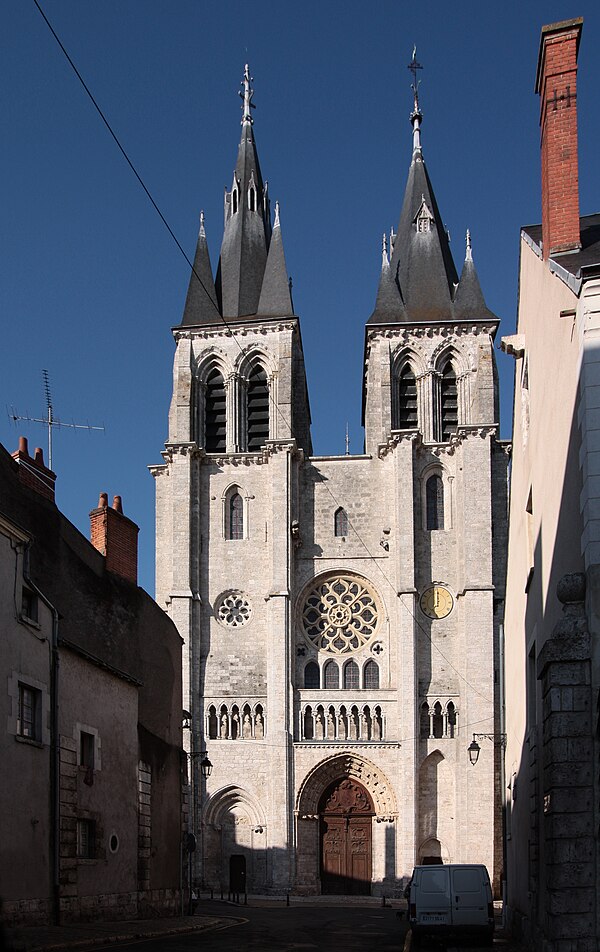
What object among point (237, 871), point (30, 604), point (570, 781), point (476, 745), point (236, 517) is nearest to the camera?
point (570, 781)

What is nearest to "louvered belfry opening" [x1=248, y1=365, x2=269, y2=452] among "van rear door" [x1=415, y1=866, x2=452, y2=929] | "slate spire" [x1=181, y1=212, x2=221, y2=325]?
"slate spire" [x1=181, y1=212, x2=221, y2=325]

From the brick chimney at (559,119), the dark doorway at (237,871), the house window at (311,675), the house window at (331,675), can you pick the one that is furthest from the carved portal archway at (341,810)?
the brick chimney at (559,119)

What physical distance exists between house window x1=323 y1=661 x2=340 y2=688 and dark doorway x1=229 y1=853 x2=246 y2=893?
6.01 meters

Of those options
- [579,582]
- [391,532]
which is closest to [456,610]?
[391,532]

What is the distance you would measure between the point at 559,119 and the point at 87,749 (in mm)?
10766

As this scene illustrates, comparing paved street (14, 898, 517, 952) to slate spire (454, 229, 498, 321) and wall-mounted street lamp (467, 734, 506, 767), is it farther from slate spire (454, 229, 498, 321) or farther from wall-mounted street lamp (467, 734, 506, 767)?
slate spire (454, 229, 498, 321)

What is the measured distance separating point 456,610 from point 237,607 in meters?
7.11

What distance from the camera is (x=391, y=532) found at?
4006 cm

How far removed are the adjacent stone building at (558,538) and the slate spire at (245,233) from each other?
24672mm

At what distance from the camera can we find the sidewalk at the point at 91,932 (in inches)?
518

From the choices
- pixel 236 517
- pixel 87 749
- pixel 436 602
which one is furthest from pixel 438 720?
pixel 87 749

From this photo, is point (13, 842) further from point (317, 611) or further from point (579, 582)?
point (317, 611)

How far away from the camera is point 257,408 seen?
139 ft

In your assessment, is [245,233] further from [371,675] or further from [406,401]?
[371,675]
